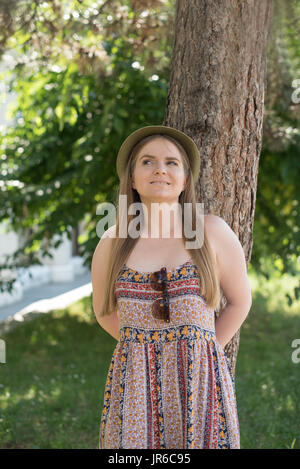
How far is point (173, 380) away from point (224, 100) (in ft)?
4.52

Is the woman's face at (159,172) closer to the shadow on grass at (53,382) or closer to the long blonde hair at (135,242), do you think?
the long blonde hair at (135,242)

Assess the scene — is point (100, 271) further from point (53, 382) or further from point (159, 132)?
point (53, 382)

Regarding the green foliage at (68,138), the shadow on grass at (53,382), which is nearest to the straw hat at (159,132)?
the shadow on grass at (53,382)

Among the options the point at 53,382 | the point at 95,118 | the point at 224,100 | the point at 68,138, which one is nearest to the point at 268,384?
the point at 53,382

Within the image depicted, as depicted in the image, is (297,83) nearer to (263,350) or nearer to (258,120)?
(258,120)

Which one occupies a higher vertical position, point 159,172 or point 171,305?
point 159,172

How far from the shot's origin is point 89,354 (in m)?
6.77

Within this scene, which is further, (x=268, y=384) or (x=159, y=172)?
(x=268, y=384)

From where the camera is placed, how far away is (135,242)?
2246mm

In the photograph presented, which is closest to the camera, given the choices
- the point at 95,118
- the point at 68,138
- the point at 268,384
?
the point at 268,384

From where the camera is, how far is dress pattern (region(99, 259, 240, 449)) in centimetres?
195

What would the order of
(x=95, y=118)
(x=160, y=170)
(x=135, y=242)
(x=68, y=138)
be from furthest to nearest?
(x=68, y=138) → (x=95, y=118) → (x=135, y=242) → (x=160, y=170)

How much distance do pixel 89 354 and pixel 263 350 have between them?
2222 mm

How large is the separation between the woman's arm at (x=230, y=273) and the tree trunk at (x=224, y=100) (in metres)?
0.49
